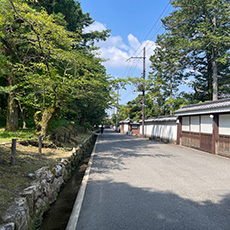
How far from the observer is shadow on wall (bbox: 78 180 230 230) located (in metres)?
3.30

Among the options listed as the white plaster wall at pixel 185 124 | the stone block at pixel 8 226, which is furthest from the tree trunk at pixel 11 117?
the white plaster wall at pixel 185 124

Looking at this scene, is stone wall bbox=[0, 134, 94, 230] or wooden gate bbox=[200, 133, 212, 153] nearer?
stone wall bbox=[0, 134, 94, 230]

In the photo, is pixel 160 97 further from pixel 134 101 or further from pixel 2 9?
pixel 2 9

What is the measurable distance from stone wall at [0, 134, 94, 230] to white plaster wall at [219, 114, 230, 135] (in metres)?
10.1

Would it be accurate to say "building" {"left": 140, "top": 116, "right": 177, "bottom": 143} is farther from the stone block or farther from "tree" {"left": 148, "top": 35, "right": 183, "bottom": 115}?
the stone block

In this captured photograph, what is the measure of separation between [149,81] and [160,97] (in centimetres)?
548

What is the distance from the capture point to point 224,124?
446 inches

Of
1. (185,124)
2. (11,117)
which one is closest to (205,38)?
(185,124)

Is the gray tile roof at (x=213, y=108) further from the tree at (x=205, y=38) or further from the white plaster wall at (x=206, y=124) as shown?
the tree at (x=205, y=38)

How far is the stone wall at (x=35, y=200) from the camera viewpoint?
9.25ft

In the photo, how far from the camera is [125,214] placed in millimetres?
3674

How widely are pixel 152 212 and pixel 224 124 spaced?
9.95m

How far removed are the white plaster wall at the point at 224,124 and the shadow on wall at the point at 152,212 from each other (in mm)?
7831

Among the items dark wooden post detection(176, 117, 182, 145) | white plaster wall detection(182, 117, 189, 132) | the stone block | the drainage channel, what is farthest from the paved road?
dark wooden post detection(176, 117, 182, 145)
